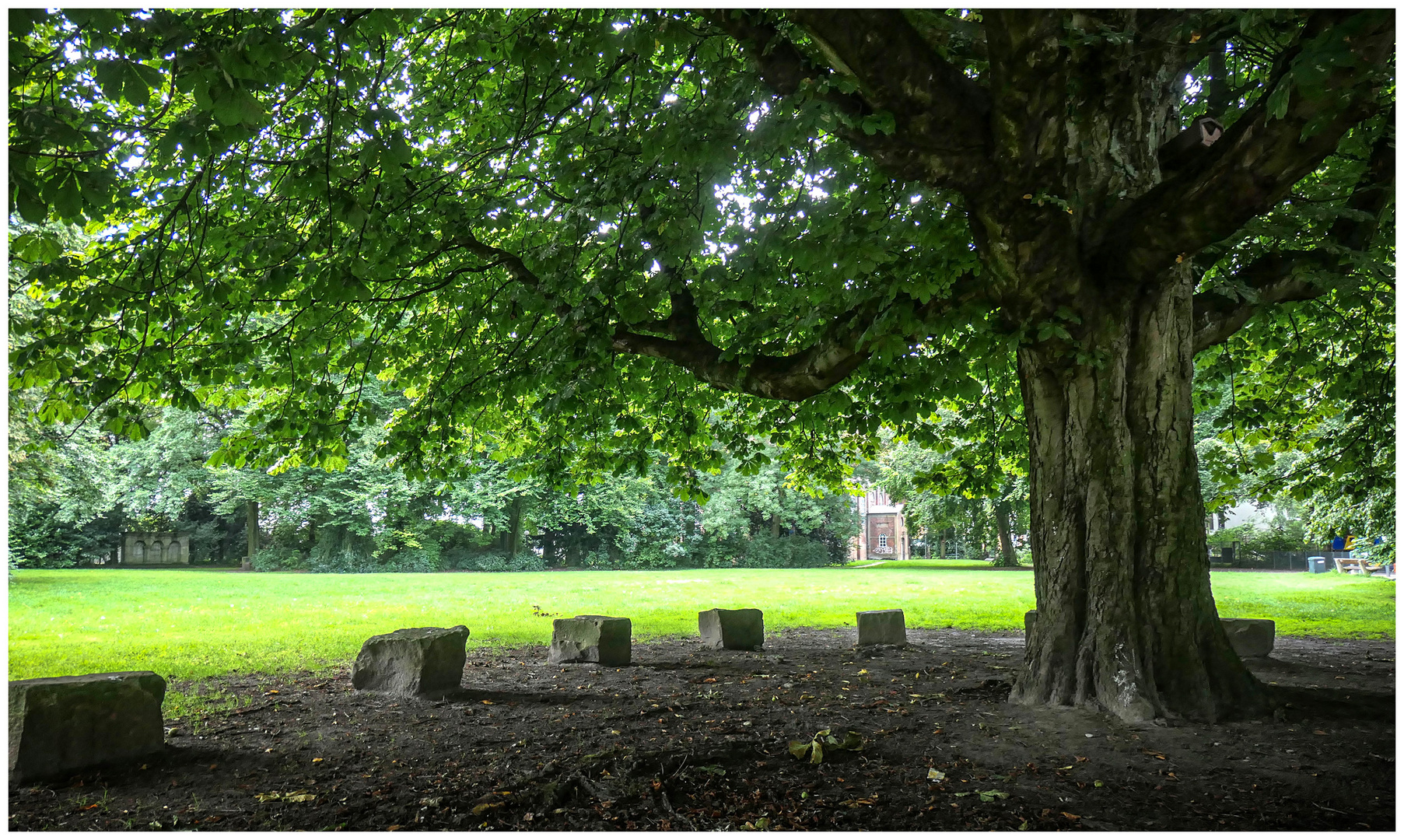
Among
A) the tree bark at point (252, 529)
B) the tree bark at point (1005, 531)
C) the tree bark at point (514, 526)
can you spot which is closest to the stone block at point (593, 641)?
the tree bark at point (514, 526)

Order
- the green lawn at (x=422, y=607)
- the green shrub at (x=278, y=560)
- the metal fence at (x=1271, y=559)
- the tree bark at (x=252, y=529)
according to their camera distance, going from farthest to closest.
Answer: the metal fence at (x=1271, y=559)
the tree bark at (x=252, y=529)
the green shrub at (x=278, y=560)
the green lawn at (x=422, y=607)

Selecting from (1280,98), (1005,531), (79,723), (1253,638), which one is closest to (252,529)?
(1005,531)

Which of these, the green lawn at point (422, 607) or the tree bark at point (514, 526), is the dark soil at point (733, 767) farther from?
the tree bark at point (514, 526)

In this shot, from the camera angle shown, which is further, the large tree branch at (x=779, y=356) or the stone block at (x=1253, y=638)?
the stone block at (x=1253, y=638)

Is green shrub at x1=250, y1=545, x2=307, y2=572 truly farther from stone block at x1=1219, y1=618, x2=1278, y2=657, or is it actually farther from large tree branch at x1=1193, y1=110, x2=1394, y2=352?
large tree branch at x1=1193, y1=110, x2=1394, y2=352

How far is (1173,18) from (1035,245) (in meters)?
1.63

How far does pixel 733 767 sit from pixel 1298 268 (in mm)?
5879

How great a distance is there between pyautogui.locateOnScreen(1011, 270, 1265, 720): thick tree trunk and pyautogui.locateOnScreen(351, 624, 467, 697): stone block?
5.45m

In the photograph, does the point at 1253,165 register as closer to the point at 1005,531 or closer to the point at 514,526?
the point at 1005,531

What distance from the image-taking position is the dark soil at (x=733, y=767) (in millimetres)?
4469

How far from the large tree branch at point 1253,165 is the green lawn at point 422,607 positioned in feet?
31.1

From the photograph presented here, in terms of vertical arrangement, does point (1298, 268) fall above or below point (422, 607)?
above

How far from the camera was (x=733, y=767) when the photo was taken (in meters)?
5.31

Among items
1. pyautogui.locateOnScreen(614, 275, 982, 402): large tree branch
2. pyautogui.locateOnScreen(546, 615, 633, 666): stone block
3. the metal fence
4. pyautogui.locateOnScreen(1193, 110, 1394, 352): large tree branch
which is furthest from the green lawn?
the metal fence
